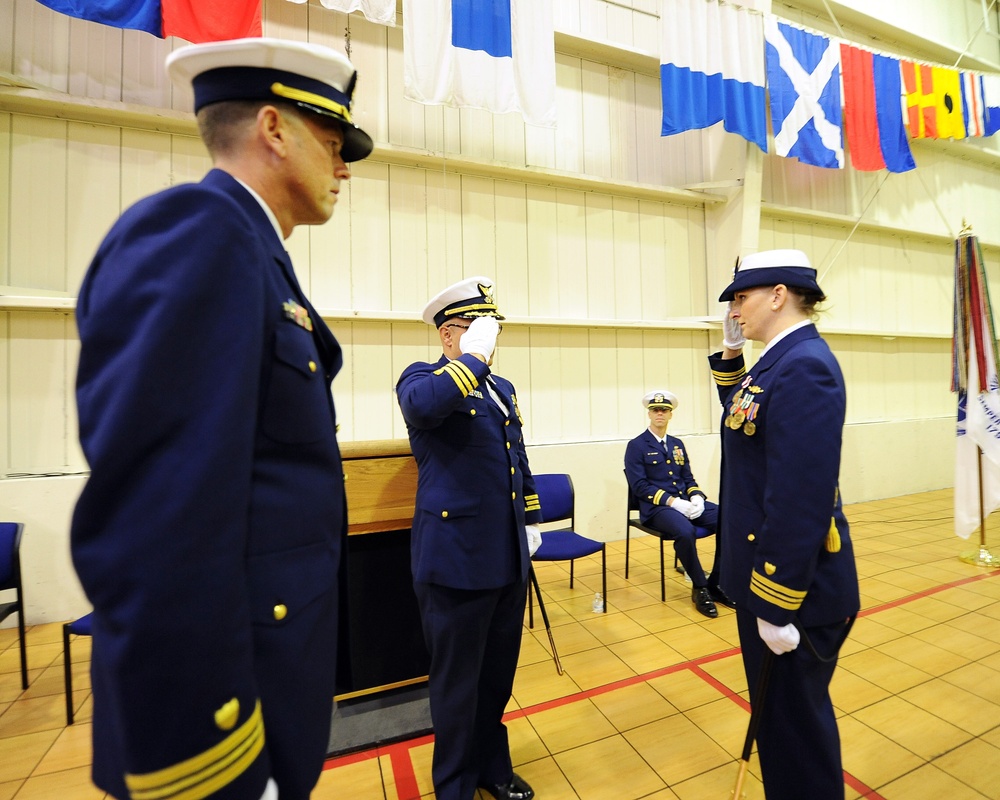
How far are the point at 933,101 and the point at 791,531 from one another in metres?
7.01

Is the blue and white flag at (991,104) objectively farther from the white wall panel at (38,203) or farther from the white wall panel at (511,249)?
the white wall panel at (38,203)

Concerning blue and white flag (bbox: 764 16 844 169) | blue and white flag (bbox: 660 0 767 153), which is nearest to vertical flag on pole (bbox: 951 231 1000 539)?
blue and white flag (bbox: 764 16 844 169)

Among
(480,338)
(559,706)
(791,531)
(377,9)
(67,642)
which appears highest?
(377,9)

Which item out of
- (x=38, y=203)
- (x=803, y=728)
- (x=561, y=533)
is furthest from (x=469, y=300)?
(x=38, y=203)

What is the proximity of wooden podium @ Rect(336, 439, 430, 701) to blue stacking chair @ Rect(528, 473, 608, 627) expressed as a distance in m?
1.00

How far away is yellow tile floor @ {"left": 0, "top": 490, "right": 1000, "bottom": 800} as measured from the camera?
1.78 metres

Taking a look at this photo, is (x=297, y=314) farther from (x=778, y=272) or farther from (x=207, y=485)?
(x=778, y=272)

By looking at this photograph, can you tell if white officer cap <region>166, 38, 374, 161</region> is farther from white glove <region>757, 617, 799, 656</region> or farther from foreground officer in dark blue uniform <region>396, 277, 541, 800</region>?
white glove <region>757, 617, 799, 656</region>

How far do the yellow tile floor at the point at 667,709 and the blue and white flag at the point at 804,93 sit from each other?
13.2ft

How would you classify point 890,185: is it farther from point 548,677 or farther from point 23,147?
point 23,147

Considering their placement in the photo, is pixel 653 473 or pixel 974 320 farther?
pixel 974 320

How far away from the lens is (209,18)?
3.05 m

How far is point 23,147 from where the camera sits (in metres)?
3.27

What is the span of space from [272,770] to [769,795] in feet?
4.53
